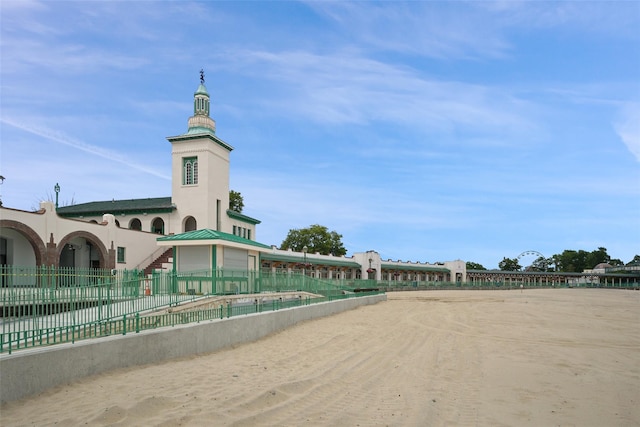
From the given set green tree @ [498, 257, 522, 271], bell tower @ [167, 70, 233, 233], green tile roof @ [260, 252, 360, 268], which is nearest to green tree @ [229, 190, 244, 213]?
green tile roof @ [260, 252, 360, 268]

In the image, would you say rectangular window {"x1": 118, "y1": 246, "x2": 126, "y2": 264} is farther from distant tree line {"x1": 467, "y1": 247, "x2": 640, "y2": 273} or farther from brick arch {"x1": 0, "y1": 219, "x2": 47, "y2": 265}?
distant tree line {"x1": 467, "y1": 247, "x2": 640, "y2": 273}

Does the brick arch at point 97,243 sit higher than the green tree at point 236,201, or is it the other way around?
the green tree at point 236,201

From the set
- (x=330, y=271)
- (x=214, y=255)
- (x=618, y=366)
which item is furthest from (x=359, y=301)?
(x=330, y=271)

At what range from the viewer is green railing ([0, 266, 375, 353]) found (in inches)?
343

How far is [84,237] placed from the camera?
1148 inches

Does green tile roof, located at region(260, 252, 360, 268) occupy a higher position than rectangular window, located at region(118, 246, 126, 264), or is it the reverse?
rectangular window, located at region(118, 246, 126, 264)

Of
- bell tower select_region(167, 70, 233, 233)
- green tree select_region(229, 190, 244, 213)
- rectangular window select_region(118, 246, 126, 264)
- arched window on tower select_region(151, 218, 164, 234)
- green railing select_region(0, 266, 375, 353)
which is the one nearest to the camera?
green railing select_region(0, 266, 375, 353)

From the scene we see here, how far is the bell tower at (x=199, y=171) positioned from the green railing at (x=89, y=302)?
2039 centimetres

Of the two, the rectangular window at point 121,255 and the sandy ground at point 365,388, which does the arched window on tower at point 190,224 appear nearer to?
the rectangular window at point 121,255

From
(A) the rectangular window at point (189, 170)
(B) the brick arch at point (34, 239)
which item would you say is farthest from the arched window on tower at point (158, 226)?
(B) the brick arch at point (34, 239)

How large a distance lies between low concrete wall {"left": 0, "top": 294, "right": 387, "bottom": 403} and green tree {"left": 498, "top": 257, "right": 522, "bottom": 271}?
14071cm

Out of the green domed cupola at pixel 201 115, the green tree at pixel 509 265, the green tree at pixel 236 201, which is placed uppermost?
the green domed cupola at pixel 201 115

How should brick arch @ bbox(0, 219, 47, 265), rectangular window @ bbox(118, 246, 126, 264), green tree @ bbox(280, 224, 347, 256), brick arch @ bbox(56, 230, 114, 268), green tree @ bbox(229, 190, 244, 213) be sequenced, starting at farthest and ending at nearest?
green tree @ bbox(280, 224, 347, 256), green tree @ bbox(229, 190, 244, 213), rectangular window @ bbox(118, 246, 126, 264), brick arch @ bbox(56, 230, 114, 268), brick arch @ bbox(0, 219, 47, 265)

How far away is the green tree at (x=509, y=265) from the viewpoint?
474 ft
